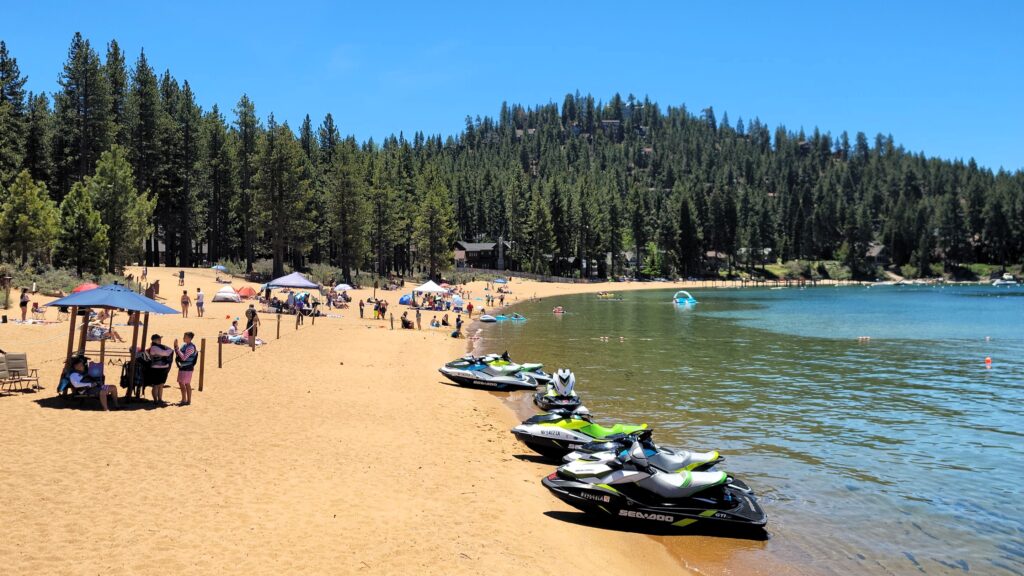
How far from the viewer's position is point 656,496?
34.3ft

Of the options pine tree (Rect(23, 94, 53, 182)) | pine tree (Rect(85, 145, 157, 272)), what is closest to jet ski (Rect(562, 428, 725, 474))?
pine tree (Rect(85, 145, 157, 272))

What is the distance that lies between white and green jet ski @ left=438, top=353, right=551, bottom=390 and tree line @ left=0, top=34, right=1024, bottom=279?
3291 cm

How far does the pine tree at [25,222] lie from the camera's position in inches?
1645

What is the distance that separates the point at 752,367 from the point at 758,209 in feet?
431

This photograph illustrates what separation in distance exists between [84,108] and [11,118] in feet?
17.7

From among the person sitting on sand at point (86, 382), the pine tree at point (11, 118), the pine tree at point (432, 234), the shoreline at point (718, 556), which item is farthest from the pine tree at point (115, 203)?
the shoreline at point (718, 556)

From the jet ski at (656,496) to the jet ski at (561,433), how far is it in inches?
103

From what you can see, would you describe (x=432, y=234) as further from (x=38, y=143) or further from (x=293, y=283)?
(x=293, y=283)

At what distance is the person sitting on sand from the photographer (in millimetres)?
13930

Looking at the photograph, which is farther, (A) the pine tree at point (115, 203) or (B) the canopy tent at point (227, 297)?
(A) the pine tree at point (115, 203)

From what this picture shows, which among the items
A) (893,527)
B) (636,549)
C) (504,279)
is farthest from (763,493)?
(504,279)

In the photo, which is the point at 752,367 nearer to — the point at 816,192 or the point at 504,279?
the point at 504,279

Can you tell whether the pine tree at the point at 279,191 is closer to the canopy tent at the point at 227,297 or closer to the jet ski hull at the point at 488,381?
the canopy tent at the point at 227,297

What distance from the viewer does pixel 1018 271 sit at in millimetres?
141000
